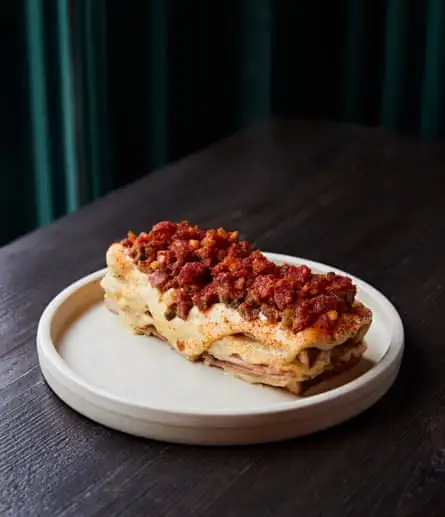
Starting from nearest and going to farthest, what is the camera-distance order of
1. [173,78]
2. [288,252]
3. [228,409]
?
[228,409], [288,252], [173,78]

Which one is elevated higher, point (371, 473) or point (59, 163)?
point (371, 473)

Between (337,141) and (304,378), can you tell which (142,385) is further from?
(337,141)

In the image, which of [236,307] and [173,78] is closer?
[236,307]

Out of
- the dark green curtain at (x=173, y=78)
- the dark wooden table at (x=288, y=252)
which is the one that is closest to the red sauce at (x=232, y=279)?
the dark wooden table at (x=288, y=252)

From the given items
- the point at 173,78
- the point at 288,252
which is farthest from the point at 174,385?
the point at 173,78

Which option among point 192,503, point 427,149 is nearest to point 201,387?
point 192,503

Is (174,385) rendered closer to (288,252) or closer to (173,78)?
(288,252)

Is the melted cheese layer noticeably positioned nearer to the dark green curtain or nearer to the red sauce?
the red sauce
